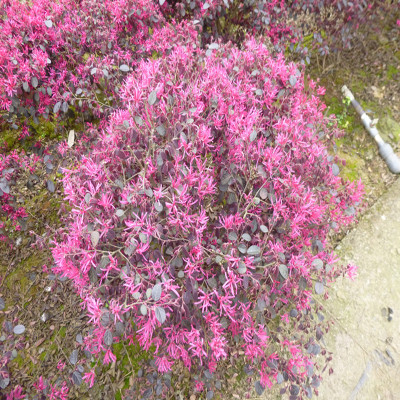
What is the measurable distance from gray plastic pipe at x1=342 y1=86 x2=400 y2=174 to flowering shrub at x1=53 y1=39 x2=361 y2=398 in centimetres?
219

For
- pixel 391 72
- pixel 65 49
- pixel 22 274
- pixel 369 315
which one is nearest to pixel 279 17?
pixel 391 72

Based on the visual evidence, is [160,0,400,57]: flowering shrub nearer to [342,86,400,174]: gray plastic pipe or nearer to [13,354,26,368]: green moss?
[342,86,400,174]: gray plastic pipe

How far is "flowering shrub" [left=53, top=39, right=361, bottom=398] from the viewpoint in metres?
1.38

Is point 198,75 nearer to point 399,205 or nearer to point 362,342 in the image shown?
point 362,342

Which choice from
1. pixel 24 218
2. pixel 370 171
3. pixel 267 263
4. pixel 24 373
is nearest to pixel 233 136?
pixel 267 263

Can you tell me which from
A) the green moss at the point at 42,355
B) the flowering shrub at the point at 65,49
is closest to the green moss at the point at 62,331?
the green moss at the point at 42,355

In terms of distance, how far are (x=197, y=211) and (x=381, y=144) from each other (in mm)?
3175

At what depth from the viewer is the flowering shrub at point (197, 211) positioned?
1384 millimetres

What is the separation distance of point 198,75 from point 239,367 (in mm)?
2337

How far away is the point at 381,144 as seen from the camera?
3648 millimetres

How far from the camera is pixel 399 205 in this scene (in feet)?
11.1

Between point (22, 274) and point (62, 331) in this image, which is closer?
point (62, 331)

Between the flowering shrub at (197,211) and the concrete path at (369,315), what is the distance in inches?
27.9

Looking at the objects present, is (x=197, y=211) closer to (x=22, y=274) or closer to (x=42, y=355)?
(x=42, y=355)
